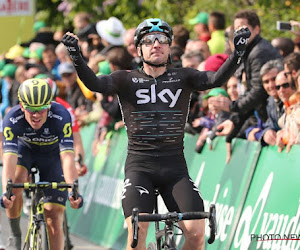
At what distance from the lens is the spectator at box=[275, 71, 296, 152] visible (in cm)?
996

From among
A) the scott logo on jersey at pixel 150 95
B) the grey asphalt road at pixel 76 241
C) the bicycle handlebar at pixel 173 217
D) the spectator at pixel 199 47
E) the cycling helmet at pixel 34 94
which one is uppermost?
the spectator at pixel 199 47

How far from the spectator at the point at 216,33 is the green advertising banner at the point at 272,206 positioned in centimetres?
355

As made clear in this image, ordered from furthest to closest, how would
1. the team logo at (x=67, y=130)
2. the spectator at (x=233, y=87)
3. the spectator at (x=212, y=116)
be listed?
the spectator at (x=233, y=87) → the spectator at (x=212, y=116) → the team logo at (x=67, y=130)

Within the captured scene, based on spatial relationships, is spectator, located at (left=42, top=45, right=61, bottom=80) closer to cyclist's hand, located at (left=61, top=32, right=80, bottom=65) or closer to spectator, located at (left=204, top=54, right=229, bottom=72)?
spectator, located at (left=204, top=54, right=229, bottom=72)

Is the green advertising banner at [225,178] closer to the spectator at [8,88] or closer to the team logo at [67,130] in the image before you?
the team logo at [67,130]

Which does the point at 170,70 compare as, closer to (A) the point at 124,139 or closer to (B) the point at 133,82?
(B) the point at 133,82

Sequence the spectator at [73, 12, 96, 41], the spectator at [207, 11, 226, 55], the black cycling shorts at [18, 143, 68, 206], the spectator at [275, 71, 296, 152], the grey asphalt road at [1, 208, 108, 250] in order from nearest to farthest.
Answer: the spectator at [275, 71, 296, 152] < the black cycling shorts at [18, 143, 68, 206] < the grey asphalt road at [1, 208, 108, 250] < the spectator at [207, 11, 226, 55] < the spectator at [73, 12, 96, 41]

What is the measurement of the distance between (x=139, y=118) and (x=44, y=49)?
1026 centimetres

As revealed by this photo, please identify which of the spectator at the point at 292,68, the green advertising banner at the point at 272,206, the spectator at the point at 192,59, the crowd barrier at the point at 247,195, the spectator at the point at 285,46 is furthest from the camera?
the spectator at the point at 192,59

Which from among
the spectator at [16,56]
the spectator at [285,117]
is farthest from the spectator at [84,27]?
the spectator at [285,117]

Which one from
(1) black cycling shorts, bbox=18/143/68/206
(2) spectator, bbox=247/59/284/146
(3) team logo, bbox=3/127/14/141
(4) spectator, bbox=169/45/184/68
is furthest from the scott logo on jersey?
(4) spectator, bbox=169/45/184/68

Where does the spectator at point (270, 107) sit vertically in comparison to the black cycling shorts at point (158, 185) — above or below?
above

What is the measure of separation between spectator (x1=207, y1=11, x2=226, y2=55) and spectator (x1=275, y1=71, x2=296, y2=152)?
10.7 ft

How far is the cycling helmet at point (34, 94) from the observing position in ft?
32.0
